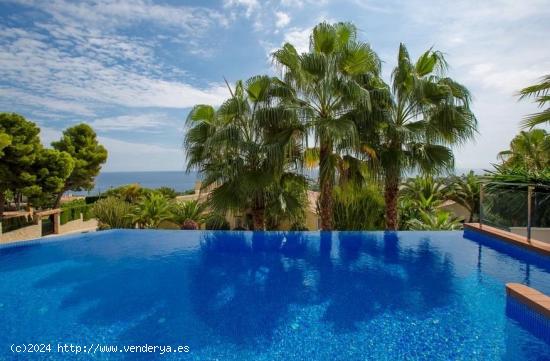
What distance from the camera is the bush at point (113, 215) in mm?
15305

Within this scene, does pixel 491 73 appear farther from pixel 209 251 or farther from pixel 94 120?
pixel 94 120

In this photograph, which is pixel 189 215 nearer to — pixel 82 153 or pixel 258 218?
pixel 258 218

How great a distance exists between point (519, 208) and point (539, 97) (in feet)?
8.86

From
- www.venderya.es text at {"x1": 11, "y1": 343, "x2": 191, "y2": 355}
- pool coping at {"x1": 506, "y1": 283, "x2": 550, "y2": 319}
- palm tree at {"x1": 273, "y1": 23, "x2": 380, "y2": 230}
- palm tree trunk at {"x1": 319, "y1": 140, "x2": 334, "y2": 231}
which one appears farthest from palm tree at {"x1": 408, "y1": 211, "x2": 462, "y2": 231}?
www.venderya.es text at {"x1": 11, "y1": 343, "x2": 191, "y2": 355}

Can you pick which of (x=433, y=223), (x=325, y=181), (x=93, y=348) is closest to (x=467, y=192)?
(x=433, y=223)

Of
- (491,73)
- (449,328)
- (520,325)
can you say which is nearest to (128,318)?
(449,328)

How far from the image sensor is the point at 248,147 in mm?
9047

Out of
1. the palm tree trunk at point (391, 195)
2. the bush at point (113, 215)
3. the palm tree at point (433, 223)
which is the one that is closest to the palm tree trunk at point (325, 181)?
the palm tree trunk at point (391, 195)

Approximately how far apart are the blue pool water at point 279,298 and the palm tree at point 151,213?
18.1 feet

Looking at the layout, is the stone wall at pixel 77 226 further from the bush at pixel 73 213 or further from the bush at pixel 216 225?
the bush at pixel 216 225

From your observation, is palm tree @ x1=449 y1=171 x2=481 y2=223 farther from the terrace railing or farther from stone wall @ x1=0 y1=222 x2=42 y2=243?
stone wall @ x1=0 y1=222 x2=42 y2=243

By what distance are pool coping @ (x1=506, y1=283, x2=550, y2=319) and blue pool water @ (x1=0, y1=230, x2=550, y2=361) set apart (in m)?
0.25

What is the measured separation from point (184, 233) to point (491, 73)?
11404 millimetres

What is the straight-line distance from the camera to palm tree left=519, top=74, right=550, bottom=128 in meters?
7.46
